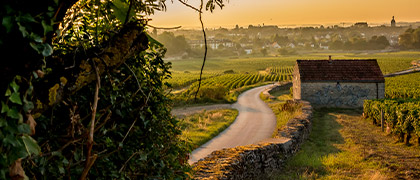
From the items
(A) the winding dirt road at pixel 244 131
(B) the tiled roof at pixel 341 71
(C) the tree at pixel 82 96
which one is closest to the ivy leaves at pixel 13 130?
(C) the tree at pixel 82 96

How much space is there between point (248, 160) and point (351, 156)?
6292mm

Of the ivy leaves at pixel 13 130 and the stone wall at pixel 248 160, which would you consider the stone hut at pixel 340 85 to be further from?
the ivy leaves at pixel 13 130

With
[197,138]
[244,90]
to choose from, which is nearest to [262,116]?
[197,138]

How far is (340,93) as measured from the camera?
34375mm

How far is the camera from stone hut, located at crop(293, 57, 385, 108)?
34219 mm

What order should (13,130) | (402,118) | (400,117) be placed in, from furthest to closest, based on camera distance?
(400,117) → (402,118) → (13,130)

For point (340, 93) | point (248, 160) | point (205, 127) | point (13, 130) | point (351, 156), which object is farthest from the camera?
point (340, 93)

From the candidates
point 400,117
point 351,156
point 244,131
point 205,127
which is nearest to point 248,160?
point 351,156

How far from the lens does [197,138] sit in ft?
66.9

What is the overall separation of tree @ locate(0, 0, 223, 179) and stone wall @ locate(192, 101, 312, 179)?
3101 millimetres

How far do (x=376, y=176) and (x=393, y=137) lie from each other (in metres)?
11.1

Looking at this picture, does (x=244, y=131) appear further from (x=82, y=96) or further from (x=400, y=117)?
(x=82, y=96)

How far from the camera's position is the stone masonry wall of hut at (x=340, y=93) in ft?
112

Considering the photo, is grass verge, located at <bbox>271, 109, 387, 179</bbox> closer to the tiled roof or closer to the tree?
the tree
